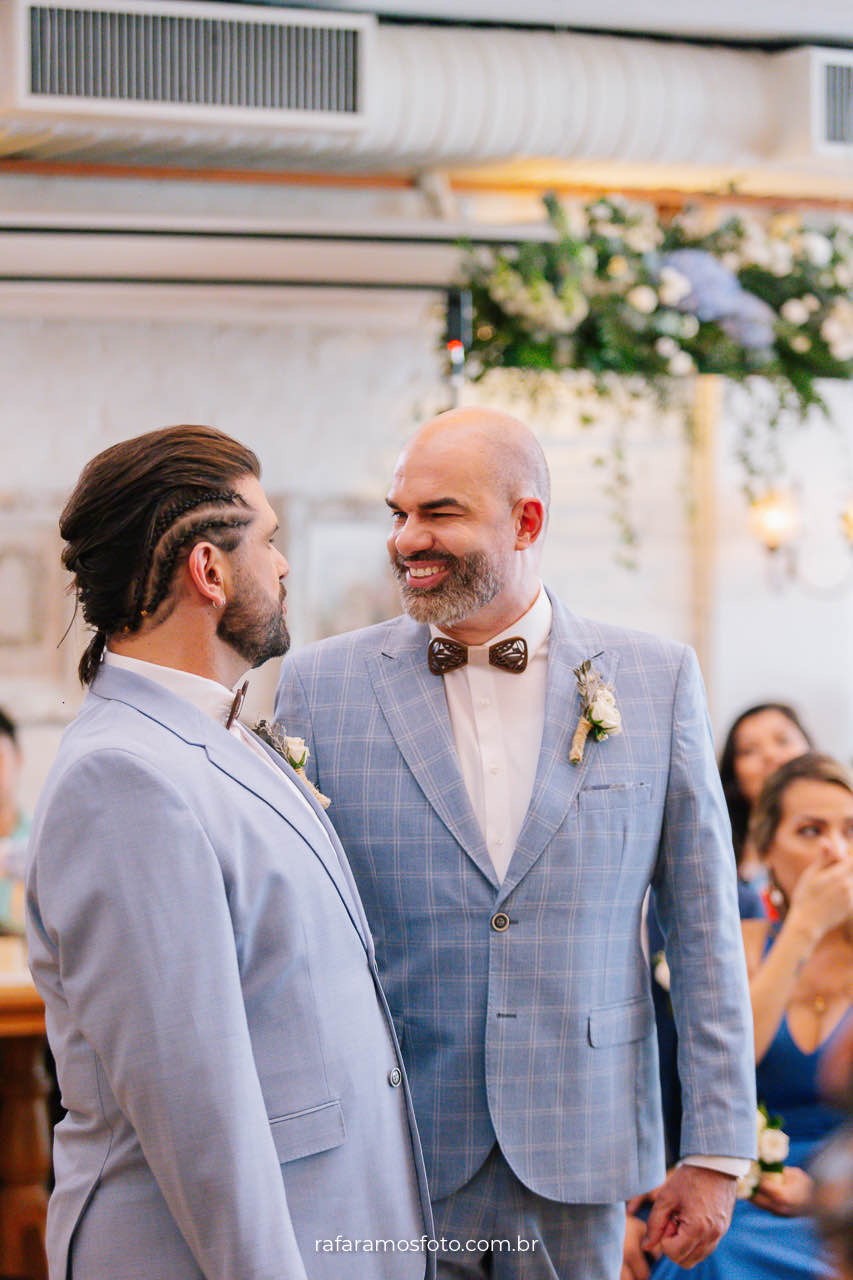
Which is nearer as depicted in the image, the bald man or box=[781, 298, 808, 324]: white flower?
the bald man

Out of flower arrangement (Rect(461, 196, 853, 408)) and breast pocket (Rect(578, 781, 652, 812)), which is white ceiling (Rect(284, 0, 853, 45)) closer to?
flower arrangement (Rect(461, 196, 853, 408))

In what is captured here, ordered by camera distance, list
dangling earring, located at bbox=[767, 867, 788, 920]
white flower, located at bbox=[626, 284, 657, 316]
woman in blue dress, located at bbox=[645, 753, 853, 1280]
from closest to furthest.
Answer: woman in blue dress, located at bbox=[645, 753, 853, 1280] < dangling earring, located at bbox=[767, 867, 788, 920] < white flower, located at bbox=[626, 284, 657, 316]

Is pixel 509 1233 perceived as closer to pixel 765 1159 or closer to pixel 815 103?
pixel 765 1159

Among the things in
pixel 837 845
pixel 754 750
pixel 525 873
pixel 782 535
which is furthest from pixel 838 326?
pixel 525 873

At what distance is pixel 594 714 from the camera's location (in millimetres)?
1896

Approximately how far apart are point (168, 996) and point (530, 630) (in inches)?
36.2

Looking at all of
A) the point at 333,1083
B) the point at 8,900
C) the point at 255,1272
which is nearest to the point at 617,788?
the point at 333,1083

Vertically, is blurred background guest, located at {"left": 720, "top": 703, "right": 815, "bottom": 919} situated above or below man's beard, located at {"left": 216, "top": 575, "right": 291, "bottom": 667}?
below

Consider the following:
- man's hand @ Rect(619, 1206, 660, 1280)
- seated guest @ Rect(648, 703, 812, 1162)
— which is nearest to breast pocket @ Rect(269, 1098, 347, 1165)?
man's hand @ Rect(619, 1206, 660, 1280)

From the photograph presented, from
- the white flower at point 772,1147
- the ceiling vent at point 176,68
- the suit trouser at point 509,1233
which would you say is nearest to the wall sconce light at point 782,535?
the ceiling vent at point 176,68

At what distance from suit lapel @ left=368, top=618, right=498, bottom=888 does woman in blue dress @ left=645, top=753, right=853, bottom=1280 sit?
3.39 feet

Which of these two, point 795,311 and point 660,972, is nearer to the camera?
→ point 660,972

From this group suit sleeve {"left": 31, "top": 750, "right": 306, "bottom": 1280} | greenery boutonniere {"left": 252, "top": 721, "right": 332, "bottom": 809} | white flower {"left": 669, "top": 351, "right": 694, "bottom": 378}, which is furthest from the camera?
white flower {"left": 669, "top": 351, "right": 694, "bottom": 378}

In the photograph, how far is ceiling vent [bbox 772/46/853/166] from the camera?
170 inches
